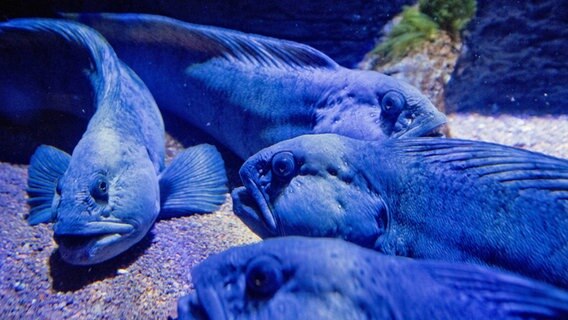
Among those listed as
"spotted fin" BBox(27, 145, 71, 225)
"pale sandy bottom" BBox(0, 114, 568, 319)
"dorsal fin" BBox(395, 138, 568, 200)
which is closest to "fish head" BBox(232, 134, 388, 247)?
"dorsal fin" BBox(395, 138, 568, 200)

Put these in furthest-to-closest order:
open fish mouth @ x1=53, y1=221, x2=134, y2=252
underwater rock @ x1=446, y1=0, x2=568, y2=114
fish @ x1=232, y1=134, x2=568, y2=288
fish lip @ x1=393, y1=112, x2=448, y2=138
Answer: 1. underwater rock @ x1=446, y1=0, x2=568, y2=114
2. fish lip @ x1=393, y1=112, x2=448, y2=138
3. open fish mouth @ x1=53, y1=221, x2=134, y2=252
4. fish @ x1=232, y1=134, x2=568, y2=288

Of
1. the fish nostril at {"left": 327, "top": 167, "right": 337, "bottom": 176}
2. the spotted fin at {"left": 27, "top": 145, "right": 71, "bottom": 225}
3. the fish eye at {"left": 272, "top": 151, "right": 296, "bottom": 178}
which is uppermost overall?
the fish nostril at {"left": 327, "top": 167, "right": 337, "bottom": 176}

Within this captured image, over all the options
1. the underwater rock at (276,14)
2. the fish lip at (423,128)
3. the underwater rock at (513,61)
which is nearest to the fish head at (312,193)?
the fish lip at (423,128)

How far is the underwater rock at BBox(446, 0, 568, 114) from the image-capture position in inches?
199

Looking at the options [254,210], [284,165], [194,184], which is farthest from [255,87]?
[254,210]

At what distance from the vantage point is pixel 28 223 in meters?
3.11

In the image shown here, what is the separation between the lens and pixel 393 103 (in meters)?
3.25

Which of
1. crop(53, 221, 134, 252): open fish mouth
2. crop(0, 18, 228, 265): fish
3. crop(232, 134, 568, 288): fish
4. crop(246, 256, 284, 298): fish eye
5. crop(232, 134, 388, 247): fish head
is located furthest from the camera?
crop(0, 18, 228, 265): fish

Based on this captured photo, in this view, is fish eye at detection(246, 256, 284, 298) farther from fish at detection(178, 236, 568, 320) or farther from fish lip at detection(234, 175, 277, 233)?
fish lip at detection(234, 175, 277, 233)

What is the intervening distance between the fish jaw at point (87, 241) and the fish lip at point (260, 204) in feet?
2.78

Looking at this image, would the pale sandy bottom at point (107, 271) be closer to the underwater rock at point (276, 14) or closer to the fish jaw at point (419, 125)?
the fish jaw at point (419, 125)

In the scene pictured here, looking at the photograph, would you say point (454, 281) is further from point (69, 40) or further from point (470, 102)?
point (470, 102)

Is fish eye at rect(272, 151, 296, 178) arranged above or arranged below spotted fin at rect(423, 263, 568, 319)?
below

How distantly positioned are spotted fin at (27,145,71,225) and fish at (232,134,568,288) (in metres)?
1.68
